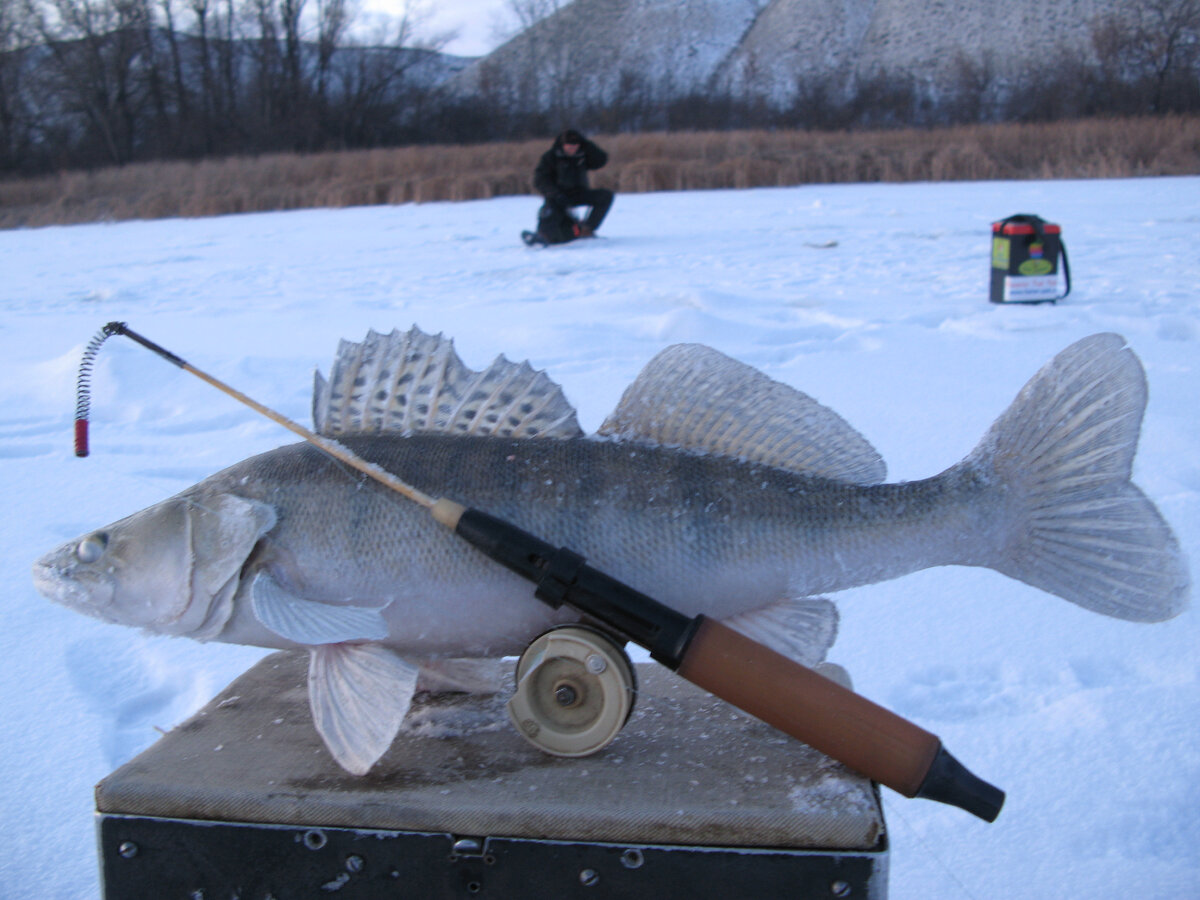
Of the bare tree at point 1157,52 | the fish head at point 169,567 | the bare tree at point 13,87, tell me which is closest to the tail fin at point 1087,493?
the fish head at point 169,567

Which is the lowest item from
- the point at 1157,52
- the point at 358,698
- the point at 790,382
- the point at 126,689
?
the point at 126,689

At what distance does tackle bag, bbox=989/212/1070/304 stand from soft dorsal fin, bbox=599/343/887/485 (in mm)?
4754

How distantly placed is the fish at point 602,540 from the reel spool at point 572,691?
77 mm

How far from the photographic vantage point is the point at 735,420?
1.45 m

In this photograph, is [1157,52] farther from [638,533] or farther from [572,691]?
[572,691]

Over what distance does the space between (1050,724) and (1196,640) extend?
56 centimetres

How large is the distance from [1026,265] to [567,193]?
554cm

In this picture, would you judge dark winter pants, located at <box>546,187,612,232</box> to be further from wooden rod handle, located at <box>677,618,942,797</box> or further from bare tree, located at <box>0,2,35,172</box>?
bare tree, located at <box>0,2,35,172</box>

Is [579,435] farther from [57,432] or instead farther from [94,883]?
[57,432]

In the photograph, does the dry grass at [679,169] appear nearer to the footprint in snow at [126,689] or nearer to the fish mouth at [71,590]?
the footprint in snow at [126,689]

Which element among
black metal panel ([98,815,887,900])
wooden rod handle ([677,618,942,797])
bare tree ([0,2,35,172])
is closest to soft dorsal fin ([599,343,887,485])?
wooden rod handle ([677,618,942,797])

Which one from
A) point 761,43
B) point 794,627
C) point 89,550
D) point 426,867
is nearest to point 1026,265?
point 794,627

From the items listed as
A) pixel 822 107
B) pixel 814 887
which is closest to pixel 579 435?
pixel 814 887

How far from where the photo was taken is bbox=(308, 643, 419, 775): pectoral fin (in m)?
1.31
